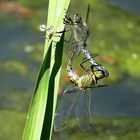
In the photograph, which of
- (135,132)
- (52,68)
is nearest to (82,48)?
(52,68)

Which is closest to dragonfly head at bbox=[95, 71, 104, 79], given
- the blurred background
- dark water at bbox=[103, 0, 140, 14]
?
the blurred background

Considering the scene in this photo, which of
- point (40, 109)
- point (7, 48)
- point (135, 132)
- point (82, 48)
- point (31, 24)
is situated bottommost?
point (40, 109)

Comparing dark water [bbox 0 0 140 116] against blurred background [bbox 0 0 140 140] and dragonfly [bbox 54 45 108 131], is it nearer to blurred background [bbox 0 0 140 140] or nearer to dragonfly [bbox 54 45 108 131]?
blurred background [bbox 0 0 140 140]

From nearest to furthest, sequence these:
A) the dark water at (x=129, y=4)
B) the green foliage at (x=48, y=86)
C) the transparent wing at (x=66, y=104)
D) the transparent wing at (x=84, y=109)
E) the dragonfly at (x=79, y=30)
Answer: the green foliage at (x=48, y=86) → the dragonfly at (x=79, y=30) → the transparent wing at (x=66, y=104) → the transparent wing at (x=84, y=109) → the dark water at (x=129, y=4)

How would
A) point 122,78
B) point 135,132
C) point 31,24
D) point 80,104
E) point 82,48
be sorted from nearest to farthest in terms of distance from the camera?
point 82,48
point 80,104
point 135,132
point 122,78
point 31,24

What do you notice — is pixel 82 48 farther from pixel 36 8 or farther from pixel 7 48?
pixel 36 8

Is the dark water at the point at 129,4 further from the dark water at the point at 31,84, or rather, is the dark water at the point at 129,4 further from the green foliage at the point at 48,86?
the green foliage at the point at 48,86

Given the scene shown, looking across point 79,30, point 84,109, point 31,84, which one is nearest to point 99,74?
point 79,30

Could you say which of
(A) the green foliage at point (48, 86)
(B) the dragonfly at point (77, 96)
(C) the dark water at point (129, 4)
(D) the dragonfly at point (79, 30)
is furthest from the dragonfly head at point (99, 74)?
(C) the dark water at point (129, 4)

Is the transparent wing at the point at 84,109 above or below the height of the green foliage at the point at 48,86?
above
